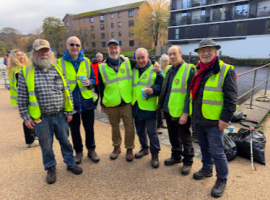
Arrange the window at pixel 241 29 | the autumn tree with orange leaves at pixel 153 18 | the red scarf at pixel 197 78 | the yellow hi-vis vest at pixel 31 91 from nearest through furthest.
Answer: the red scarf at pixel 197 78 → the yellow hi-vis vest at pixel 31 91 → the window at pixel 241 29 → the autumn tree with orange leaves at pixel 153 18

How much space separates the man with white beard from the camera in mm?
2496

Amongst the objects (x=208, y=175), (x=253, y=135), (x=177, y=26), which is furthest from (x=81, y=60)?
(x=177, y=26)

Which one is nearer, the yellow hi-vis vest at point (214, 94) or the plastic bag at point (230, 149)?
the yellow hi-vis vest at point (214, 94)

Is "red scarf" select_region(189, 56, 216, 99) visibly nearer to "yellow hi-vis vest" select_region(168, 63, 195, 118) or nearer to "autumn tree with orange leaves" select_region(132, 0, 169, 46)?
"yellow hi-vis vest" select_region(168, 63, 195, 118)

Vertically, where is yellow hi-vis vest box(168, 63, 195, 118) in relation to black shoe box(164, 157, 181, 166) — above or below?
above

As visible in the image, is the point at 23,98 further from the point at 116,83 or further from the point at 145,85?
the point at 145,85

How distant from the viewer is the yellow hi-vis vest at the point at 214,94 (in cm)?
224

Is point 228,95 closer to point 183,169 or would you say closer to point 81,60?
point 183,169

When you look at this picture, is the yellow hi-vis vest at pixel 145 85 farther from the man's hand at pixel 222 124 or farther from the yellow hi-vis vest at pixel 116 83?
the man's hand at pixel 222 124

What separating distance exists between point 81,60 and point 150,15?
38.1m

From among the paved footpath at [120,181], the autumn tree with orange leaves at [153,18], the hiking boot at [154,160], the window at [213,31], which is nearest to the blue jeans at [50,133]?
the paved footpath at [120,181]

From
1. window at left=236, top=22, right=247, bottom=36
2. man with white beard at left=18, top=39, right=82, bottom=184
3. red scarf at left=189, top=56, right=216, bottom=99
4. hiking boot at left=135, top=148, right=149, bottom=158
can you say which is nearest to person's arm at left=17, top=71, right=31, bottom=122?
man with white beard at left=18, top=39, right=82, bottom=184

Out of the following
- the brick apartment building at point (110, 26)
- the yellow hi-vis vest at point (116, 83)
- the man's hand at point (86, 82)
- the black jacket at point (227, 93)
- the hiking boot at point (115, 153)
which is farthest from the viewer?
the brick apartment building at point (110, 26)

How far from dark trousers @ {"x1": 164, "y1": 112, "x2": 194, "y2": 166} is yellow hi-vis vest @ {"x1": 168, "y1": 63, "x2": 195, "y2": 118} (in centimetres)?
21
